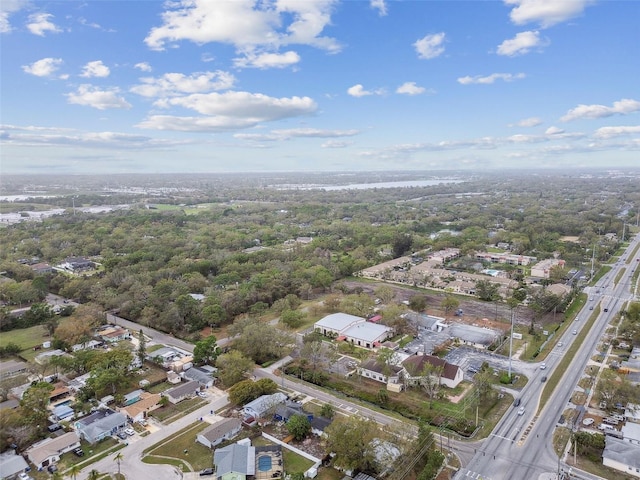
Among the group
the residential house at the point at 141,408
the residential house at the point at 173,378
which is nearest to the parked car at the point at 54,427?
the residential house at the point at 141,408

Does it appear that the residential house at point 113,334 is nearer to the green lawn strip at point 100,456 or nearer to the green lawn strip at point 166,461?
the green lawn strip at point 100,456

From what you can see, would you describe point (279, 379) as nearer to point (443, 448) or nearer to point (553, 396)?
point (443, 448)

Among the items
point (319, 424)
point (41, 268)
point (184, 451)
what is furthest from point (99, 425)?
point (41, 268)

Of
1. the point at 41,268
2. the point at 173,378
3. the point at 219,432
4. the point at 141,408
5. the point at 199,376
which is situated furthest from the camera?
the point at 41,268

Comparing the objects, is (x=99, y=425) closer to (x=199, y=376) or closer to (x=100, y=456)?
(x=100, y=456)

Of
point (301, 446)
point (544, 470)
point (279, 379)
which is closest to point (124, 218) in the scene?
point (279, 379)

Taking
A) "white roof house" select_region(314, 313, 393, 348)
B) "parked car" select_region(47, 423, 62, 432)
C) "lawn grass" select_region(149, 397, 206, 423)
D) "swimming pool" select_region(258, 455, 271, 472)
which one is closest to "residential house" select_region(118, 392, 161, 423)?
"lawn grass" select_region(149, 397, 206, 423)

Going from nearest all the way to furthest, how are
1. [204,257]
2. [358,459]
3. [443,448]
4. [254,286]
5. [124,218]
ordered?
[358,459], [443,448], [254,286], [204,257], [124,218]
